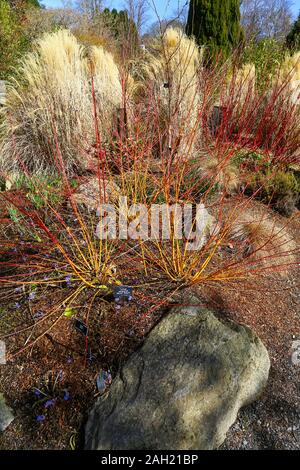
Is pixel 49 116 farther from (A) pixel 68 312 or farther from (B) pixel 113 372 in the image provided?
(B) pixel 113 372

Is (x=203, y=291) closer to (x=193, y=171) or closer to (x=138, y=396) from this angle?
(x=138, y=396)

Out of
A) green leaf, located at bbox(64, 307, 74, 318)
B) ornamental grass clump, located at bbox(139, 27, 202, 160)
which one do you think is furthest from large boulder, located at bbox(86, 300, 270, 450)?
ornamental grass clump, located at bbox(139, 27, 202, 160)

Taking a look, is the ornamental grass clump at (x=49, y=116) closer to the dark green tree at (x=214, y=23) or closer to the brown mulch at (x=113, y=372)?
the brown mulch at (x=113, y=372)

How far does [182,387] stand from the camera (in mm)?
1430

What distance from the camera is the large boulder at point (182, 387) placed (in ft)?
4.33

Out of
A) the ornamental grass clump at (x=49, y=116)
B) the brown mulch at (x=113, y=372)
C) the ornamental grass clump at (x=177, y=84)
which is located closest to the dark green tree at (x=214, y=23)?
the ornamental grass clump at (x=177, y=84)

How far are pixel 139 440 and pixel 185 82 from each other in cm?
356

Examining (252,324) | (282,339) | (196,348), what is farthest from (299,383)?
(196,348)

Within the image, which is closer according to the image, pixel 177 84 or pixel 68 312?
pixel 68 312

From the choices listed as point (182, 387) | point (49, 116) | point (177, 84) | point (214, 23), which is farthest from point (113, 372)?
point (214, 23)

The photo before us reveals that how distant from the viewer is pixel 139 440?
1.30m

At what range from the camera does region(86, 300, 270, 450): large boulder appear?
4.33 ft

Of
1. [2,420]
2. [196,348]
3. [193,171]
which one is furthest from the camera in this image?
[193,171]

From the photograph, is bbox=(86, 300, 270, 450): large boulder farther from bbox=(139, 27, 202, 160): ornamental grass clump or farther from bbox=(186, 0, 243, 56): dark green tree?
bbox=(186, 0, 243, 56): dark green tree
